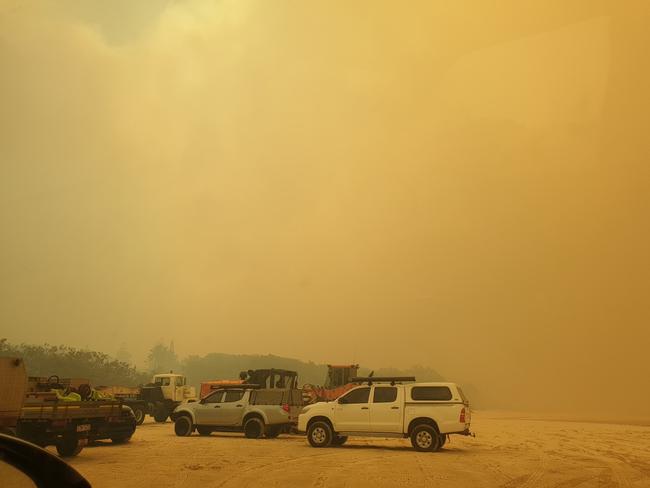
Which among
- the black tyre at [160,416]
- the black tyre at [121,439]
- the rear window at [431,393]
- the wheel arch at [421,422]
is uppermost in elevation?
the rear window at [431,393]

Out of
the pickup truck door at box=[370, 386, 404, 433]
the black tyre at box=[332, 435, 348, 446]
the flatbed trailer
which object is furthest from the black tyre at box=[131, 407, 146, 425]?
the pickup truck door at box=[370, 386, 404, 433]

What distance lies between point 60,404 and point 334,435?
27.3 ft

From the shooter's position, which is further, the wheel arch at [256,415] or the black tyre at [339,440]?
the wheel arch at [256,415]

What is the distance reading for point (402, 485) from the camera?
1085 cm

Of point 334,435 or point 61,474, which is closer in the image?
point 61,474

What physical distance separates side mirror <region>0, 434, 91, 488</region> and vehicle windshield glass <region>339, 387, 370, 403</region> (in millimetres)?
16229

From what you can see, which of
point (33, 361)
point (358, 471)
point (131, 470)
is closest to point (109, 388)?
point (131, 470)

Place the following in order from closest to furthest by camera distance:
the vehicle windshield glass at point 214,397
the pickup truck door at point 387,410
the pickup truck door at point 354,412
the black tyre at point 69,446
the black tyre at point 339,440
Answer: the black tyre at point 69,446 < the pickup truck door at point 387,410 < the pickup truck door at point 354,412 < the black tyre at point 339,440 < the vehicle windshield glass at point 214,397

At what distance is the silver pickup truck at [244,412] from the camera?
21328 mm

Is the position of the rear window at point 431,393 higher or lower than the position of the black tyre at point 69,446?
higher

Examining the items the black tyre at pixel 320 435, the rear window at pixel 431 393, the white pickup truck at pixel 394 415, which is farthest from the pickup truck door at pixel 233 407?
the rear window at pixel 431 393

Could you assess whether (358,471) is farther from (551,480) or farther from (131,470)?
(131,470)

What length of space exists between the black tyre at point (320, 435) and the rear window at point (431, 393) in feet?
9.91

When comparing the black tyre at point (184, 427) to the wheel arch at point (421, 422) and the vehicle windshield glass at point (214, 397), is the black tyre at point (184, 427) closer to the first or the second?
A: the vehicle windshield glass at point (214, 397)
